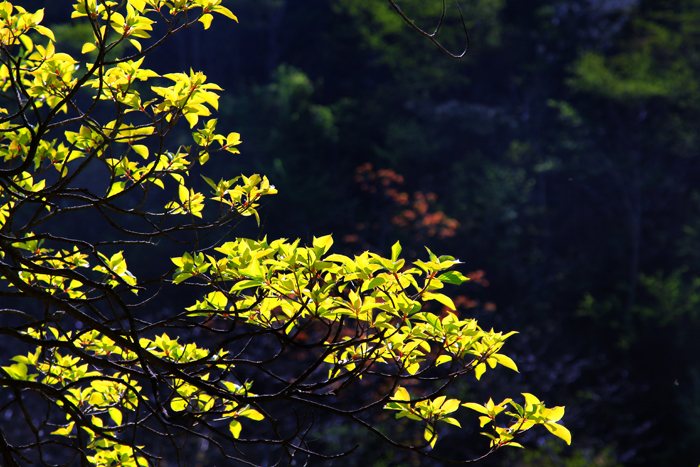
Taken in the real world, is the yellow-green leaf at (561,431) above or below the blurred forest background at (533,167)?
below

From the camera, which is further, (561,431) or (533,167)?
(533,167)

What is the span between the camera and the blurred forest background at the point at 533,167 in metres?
5.43

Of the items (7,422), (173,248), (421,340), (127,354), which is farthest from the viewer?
(173,248)

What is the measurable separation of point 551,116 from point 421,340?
6816 mm

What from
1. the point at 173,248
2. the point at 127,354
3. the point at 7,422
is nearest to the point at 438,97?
the point at 173,248

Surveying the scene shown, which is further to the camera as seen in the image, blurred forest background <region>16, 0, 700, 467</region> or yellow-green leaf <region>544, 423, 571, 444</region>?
blurred forest background <region>16, 0, 700, 467</region>

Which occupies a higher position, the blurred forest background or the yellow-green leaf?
the blurred forest background

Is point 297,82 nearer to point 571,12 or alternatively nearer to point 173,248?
point 173,248

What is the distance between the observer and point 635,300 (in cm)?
576

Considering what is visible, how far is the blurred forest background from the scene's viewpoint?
5.43 metres

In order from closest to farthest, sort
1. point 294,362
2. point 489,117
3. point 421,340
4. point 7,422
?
point 421,340
point 7,422
point 294,362
point 489,117

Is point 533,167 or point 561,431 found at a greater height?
point 533,167

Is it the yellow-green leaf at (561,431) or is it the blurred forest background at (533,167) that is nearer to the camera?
the yellow-green leaf at (561,431)

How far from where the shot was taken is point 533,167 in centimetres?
664
